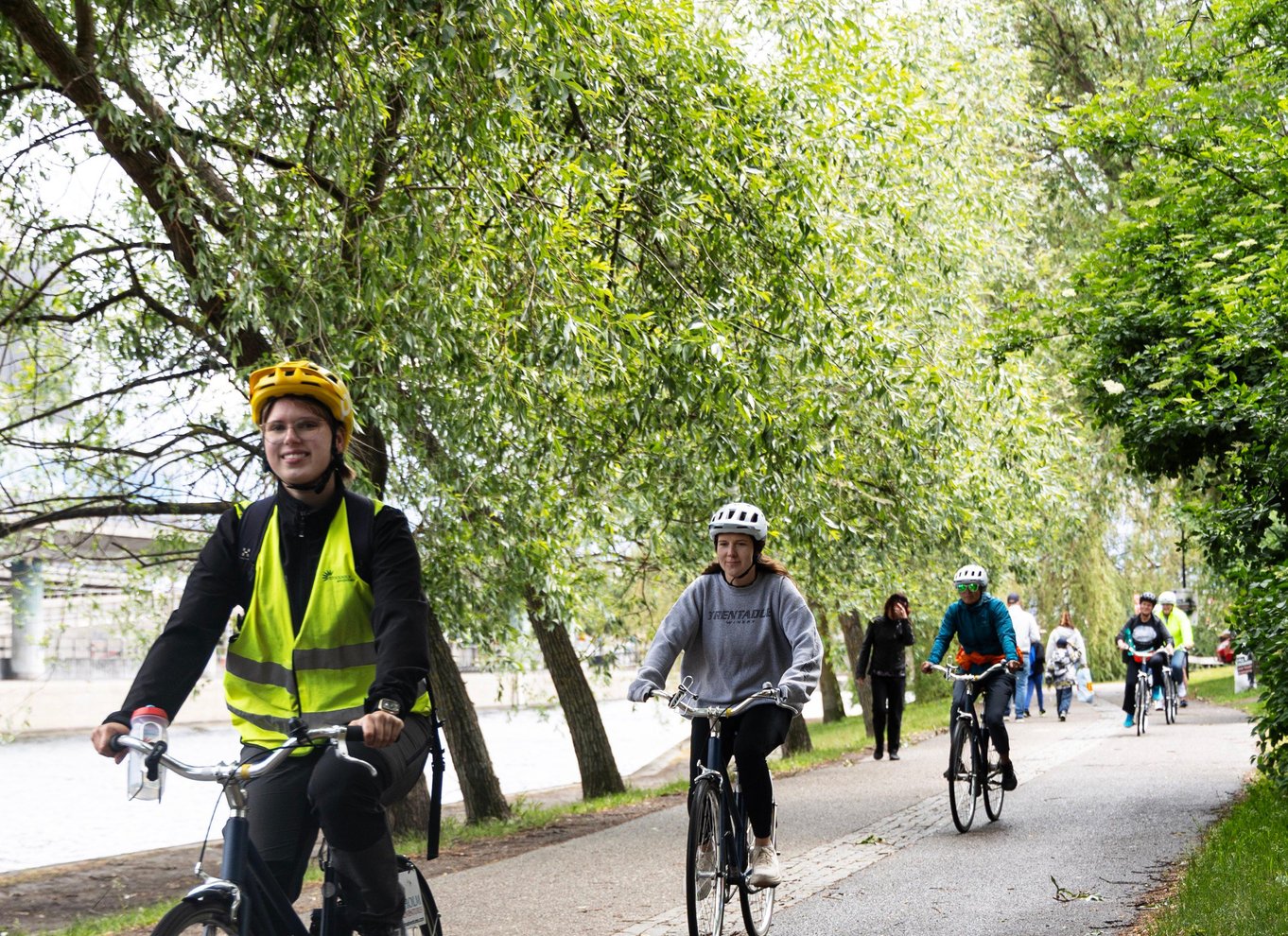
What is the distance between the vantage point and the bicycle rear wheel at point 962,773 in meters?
10.2

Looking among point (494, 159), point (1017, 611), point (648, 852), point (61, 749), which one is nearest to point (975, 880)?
point (648, 852)

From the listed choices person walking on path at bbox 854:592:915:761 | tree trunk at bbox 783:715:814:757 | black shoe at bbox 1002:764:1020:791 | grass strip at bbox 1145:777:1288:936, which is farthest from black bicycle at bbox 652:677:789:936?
tree trunk at bbox 783:715:814:757

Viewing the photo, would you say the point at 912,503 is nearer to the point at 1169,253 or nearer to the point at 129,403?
the point at 1169,253

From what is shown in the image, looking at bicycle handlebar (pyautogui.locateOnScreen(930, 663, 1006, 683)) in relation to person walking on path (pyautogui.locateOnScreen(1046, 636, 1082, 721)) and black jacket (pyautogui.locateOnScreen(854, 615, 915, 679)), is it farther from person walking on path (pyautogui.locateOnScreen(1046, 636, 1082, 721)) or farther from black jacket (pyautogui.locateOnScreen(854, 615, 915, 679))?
person walking on path (pyautogui.locateOnScreen(1046, 636, 1082, 721))

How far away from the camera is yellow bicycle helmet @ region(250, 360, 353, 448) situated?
12.6ft

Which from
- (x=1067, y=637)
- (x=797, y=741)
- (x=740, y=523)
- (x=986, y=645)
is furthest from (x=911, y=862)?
(x=1067, y=637)

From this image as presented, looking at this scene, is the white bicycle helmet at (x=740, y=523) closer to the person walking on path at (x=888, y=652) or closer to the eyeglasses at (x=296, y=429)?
the eyeglasses at (x=296, y=429)

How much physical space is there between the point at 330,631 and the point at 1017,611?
19.6 meters

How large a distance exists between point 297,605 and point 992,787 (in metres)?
8.22

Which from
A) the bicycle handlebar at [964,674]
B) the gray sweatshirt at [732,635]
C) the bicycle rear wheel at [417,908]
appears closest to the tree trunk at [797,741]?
the bicycle handlebar at [964,674]

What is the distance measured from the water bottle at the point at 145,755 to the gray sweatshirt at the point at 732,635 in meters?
3.12

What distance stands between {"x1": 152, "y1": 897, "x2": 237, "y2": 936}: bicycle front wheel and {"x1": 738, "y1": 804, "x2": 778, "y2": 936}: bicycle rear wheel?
337 centimetres

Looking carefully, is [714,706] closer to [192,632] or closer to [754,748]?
[754,748]

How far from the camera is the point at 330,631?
3748 millimetres
